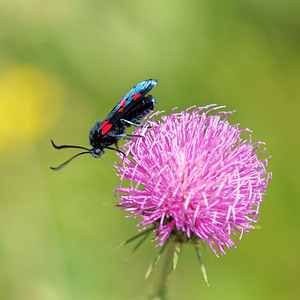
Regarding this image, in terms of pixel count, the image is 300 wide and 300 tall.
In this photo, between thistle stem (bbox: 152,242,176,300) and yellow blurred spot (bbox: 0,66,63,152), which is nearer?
thistle stem (bbox: 152,242,176,300)

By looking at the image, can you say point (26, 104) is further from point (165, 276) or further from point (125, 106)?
point (165, 276)

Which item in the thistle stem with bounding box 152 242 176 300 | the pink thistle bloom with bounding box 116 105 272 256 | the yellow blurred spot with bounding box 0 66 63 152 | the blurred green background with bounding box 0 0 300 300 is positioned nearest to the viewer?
the pink thistle bloom with bounding box 116 105 272 256

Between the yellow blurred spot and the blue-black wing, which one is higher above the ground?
the blue-black wing

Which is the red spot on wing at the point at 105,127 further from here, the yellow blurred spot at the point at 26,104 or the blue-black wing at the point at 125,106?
the yellow blurred spot at the point at 26,104

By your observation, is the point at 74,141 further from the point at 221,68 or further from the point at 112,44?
the point at 221,68

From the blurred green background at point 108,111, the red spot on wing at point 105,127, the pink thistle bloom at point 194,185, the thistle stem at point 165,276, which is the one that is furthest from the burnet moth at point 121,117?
the blurred green background at point 108,111

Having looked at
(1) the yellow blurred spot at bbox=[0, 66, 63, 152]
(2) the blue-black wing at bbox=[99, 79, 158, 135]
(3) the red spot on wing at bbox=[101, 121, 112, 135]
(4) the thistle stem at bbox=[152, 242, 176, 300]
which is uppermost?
(2) the blue-black wing at bbox=[99, 79, 158, 135]

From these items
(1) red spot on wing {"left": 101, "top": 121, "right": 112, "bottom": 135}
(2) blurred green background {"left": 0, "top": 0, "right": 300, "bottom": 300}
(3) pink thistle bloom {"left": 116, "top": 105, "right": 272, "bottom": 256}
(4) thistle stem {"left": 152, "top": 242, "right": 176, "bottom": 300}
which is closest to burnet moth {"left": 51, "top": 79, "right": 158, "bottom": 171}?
(1) red spot on wing {"left": 101, "top": 121, "right": 112, "bottom": 135}

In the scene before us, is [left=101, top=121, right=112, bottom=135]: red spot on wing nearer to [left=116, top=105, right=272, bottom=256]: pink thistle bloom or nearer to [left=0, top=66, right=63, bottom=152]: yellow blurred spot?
[left=116, top=105, right=272, bottom=256]: pink thistle bloom
